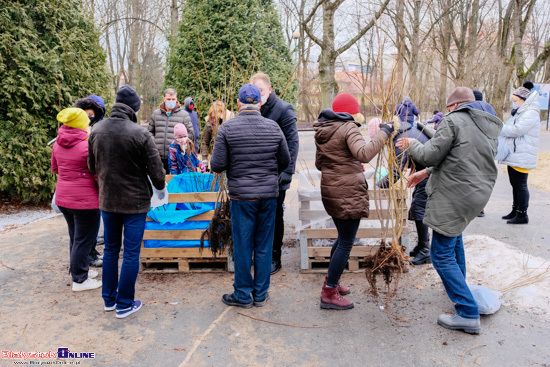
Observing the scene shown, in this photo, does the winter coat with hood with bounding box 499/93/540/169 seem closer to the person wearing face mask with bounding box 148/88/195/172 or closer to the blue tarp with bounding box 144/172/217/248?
the blue tarp with bounding box 144/172/217/248

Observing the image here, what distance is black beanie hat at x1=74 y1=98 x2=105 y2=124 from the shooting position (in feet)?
14.3

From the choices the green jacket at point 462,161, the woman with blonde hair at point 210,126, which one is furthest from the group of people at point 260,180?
the woman with blonde hair at point 210,126

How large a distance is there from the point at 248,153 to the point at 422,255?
241 cm

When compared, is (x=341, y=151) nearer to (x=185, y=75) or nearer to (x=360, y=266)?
(x=360, y=266)

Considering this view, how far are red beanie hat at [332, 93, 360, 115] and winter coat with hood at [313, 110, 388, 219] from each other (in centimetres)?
7

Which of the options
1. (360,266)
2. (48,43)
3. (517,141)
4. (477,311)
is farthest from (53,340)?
(517,141)

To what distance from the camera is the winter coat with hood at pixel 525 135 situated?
583 cm

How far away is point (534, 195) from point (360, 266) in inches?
215

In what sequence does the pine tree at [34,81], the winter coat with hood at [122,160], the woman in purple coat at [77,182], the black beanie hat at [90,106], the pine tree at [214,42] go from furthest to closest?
the pine tree at [214,42], the pine tree at [34,81], the black beanie hat at [90,106], the woman in purple coat at [77,182], the winter coat with hood at [122,160]

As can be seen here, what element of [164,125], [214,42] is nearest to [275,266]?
[164,125]

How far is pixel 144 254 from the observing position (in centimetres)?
445

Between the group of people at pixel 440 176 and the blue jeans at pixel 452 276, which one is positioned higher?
Result: the group of people at pixel 440 176

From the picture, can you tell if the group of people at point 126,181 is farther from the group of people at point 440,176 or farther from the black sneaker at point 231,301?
the group of people at point 440,176

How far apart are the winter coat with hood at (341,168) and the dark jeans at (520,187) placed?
364 cm
